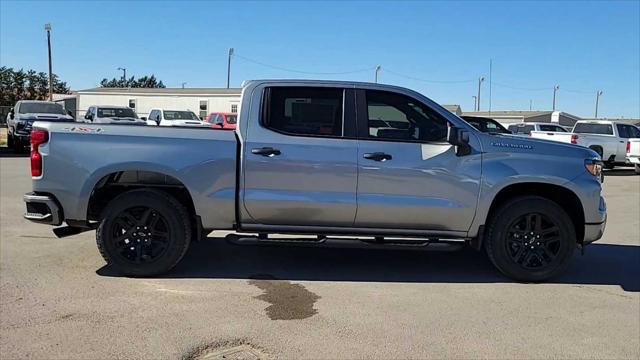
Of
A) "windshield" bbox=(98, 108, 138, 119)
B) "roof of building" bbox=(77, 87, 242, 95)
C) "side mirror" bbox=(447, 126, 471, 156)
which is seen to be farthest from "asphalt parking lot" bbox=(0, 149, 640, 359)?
"roof of building" bbox=(77, 87, 242, 95)

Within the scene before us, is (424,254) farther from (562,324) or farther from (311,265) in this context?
(562,324)

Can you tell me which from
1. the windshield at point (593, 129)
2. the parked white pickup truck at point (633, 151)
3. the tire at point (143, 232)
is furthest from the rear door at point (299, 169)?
the windshield at point (593, 129)

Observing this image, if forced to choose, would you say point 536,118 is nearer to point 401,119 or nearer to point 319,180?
point 401,119

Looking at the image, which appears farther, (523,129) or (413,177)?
(523,129)

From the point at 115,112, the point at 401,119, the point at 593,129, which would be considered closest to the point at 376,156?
the point at 401,119

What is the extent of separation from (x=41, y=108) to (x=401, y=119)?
68.1 ft

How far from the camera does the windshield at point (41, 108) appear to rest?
22.1 metres

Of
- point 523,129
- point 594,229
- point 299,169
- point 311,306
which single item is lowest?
point 311,306

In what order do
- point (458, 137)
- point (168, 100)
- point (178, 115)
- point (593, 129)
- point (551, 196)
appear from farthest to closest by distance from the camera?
point (168, 100)
point (178, 115)
point (593, 129)
point (551, 196)
point (458, 137)

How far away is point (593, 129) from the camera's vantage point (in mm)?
22141

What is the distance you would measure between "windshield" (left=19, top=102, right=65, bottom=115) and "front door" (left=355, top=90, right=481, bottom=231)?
19861 millimetres

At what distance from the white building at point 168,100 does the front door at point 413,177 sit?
43.2 meters

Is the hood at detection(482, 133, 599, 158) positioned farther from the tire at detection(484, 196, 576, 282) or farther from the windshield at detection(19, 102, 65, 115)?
the windshield at detection(19, 102, 65, 115)

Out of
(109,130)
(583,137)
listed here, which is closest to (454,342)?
(109,130)
